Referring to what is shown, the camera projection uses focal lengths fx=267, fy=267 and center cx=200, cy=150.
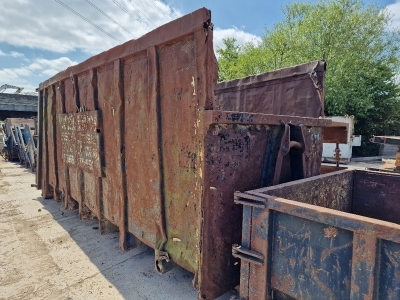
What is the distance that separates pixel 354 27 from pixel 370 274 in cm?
2052

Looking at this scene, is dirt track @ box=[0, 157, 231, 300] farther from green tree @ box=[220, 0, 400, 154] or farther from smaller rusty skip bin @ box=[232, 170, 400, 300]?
green tree @ box=[220, 0, 400, 154]

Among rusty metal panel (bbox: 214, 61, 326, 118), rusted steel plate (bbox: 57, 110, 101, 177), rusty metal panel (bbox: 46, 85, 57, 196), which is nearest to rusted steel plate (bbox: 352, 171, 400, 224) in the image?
rusty metal panel (bbox: 214, 61, 326, 118)

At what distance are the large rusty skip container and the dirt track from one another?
0.73ft

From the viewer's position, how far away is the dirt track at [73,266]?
97.2 inches

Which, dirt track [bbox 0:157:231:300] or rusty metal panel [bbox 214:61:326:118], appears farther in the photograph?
rusty metal panel [bbox 214:61:326:118]

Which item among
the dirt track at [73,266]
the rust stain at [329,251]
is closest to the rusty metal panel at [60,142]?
the dirt track at [73,266]

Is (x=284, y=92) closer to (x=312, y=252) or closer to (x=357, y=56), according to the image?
(x=312, y=252)

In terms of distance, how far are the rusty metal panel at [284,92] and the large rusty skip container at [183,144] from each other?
0.05ft

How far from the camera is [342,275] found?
134 centimetres

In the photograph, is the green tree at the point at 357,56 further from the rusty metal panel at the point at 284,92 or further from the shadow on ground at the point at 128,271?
the shadow on ground at the point at 128,271

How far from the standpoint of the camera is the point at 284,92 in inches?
147

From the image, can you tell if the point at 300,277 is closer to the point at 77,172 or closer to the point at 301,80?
the point at 301,80

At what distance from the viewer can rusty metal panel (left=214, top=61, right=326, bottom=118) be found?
3.34 m

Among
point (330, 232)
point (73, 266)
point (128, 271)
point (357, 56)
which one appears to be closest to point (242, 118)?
point (330, 232)
